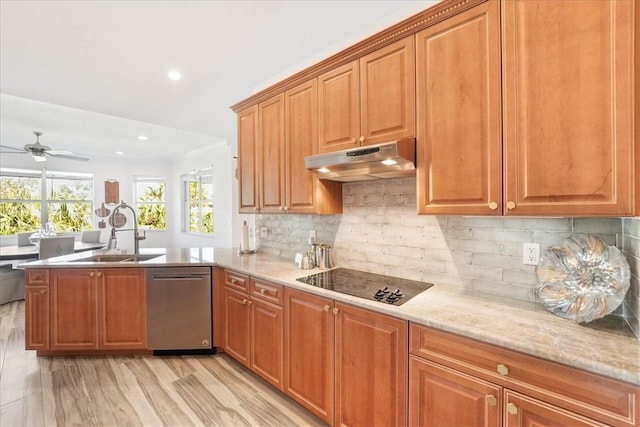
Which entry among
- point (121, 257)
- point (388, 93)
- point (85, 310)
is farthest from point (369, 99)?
point (85, 310)

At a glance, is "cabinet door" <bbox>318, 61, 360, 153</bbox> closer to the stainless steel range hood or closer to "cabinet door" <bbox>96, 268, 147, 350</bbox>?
the stainless steel range hood

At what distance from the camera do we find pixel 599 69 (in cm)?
112

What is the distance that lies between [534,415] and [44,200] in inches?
334

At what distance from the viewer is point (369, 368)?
1550mm

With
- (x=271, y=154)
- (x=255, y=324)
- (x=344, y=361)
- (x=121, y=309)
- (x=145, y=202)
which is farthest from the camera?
(x=145, y=202)

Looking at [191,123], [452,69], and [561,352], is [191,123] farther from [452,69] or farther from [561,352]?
[561,352]

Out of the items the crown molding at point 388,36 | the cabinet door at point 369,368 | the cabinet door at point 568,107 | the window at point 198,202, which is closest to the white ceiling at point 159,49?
the crown molding at point 388,36

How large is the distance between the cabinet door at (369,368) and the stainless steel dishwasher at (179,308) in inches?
59.4

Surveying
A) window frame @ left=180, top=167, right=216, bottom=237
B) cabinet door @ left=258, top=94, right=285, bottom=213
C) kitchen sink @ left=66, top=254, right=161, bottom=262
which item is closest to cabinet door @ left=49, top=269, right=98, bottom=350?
kitchen sink @ left=66, top=254, right=161, bottom=262

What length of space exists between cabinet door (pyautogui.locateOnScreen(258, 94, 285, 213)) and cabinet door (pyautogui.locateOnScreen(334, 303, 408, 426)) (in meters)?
1.24

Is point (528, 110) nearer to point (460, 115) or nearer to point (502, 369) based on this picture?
point (460, 115)

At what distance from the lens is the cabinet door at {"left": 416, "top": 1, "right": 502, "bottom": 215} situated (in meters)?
1.38

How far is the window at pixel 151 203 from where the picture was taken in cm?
735

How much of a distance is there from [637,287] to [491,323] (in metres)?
0.56
